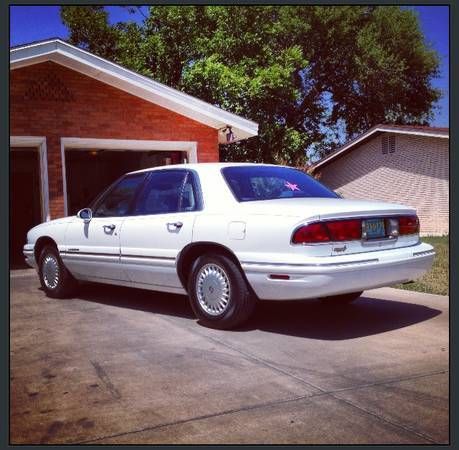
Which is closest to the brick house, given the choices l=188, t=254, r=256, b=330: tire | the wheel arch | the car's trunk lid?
the wheel arch

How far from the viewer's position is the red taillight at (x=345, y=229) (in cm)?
451

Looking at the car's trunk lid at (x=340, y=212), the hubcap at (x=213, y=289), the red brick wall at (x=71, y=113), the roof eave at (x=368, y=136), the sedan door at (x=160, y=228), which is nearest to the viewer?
the car's trunk lid at (x=340, y=212)

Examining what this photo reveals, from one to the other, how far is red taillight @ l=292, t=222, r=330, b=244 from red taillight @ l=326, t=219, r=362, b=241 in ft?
0.31

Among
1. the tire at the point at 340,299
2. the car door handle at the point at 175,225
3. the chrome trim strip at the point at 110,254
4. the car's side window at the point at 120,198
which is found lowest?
the tire at the point at 340,299

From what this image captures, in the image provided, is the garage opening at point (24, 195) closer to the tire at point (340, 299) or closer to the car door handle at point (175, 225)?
the car door handle at point (175, 225)

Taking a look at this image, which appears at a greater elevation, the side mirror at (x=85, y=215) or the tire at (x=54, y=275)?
the side mirror at (x=85, y=215)

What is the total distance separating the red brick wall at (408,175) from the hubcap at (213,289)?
15.8 meters

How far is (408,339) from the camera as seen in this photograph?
4.68 m

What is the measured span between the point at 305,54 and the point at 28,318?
26.1 metres

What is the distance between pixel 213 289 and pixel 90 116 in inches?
278

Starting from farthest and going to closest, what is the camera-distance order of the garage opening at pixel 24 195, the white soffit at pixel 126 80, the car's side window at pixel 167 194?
the garage opening at pixel 24 195
the white soffit at pixel 126 80
the car's side window at pixel 167 194

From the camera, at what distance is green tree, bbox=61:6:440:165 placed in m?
22.4

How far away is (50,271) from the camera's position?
7.18 metres

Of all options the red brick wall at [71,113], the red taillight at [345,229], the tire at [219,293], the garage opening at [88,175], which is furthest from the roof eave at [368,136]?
the tire at [219,293]
